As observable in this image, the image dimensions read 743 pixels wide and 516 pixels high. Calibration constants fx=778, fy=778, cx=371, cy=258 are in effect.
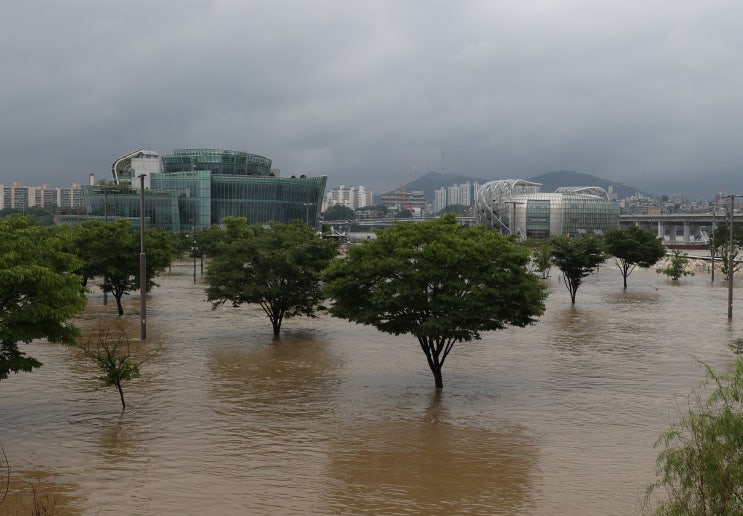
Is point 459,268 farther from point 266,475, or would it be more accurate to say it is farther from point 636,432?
point 266,475

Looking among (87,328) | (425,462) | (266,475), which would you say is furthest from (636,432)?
(87,328)

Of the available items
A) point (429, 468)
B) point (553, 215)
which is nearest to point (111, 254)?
point (429, 468)

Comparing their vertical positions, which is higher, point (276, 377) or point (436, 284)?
point (436, 284)

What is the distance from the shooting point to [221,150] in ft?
566

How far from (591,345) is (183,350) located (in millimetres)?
18445

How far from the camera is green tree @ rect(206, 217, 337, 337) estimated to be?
3559cm

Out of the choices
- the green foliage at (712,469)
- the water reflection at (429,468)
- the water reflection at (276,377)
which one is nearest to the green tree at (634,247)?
the water reflection at (276,377)

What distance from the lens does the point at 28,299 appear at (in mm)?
19500

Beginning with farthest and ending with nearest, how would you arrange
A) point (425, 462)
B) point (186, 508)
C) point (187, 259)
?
point (187, 259) < point (425, 462) < point (186, 508)

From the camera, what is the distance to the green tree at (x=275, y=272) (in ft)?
117

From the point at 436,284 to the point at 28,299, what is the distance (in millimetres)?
11584

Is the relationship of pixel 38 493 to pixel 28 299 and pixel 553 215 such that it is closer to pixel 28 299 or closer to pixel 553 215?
pixel 28 299

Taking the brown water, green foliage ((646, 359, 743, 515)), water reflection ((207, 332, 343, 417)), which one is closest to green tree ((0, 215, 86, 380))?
the brown water

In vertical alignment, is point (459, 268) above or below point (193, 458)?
above
